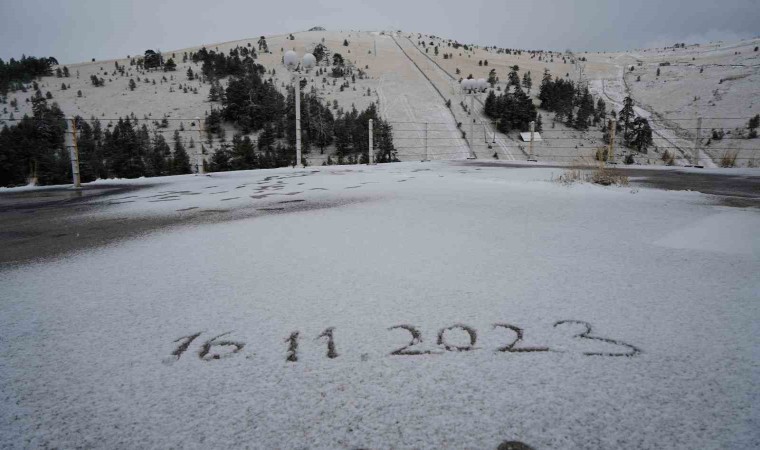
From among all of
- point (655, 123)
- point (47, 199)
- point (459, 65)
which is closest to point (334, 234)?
point (47, 199)

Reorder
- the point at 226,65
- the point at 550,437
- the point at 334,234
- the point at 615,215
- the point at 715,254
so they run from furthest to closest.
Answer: the point at 226,65 → the point at 615,215 → the point at 334,234 → the point at 715,254 → the point at 550,437

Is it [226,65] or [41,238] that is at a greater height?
[226,65]

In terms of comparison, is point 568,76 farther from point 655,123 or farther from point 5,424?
point 5,424

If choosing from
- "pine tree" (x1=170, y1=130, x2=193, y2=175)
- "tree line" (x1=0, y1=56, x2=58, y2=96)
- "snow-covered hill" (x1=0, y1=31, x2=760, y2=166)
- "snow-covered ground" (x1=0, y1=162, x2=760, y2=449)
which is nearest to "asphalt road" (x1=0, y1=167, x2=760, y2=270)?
"snow-covered ground" (x1=0, y1=162, x2=760, y2=449)

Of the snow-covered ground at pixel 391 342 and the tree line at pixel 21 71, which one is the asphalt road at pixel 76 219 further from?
the tree line at pixel 21 71

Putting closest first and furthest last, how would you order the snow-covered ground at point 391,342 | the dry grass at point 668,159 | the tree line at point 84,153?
1. the snow-covered ground at point 391,342
2. the tree line at point 84,153
3. the dry grass at point 668,159

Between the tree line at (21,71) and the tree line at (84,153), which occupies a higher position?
the tree line at (21,71)

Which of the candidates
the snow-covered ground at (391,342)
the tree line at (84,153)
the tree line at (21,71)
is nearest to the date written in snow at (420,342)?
the snow-covered ground at (391,342)

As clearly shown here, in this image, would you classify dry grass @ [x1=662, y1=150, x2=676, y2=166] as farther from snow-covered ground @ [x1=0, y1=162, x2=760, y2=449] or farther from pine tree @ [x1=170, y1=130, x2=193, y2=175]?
Result: pine tree @ [x1=170, y1=130, x2=193, y2=175]

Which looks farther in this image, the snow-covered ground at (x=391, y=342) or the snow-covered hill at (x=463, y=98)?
the snow-covered hill at (x=463, y=98)
